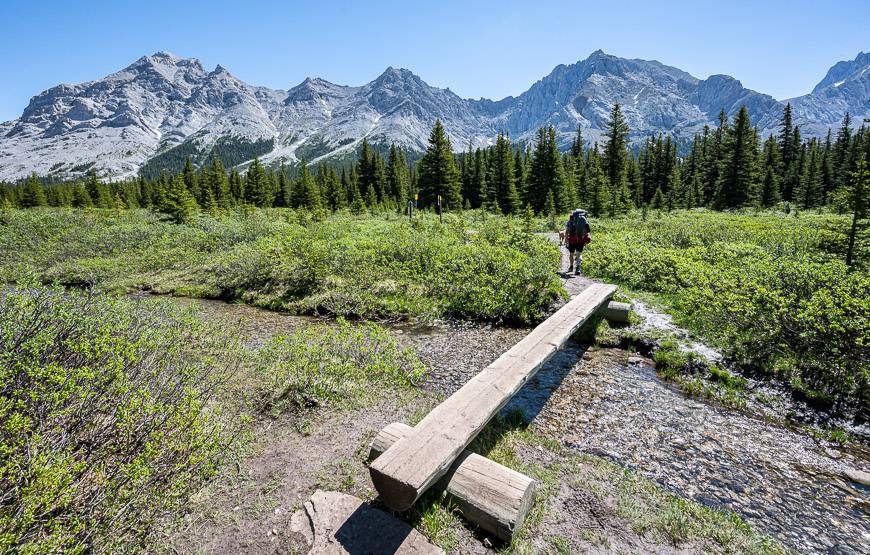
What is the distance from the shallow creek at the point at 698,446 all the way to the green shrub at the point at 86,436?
4097mm

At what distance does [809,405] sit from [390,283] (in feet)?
34.6

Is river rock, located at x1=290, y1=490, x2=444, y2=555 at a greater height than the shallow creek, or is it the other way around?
river rock, located at x1=290, y1=490, x2=444, y2=555

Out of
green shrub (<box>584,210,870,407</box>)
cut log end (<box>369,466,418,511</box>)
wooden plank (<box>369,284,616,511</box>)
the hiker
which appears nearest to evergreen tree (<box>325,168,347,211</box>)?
the hiker

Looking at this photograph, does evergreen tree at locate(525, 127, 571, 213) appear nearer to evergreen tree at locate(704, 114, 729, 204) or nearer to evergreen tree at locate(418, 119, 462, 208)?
evergreen tree at locate(418, 119, 462, 208)

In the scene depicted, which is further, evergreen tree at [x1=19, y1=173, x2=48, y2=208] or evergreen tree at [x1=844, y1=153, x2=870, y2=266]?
evergreen tree at [x1=19, y1=173, x2=48, y2=208]

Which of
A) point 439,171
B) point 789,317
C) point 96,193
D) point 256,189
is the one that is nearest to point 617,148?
point 439,171

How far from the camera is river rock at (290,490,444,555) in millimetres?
3283

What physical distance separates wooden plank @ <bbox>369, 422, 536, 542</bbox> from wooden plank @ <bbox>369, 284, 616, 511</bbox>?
1.13 ft

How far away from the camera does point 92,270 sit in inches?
684

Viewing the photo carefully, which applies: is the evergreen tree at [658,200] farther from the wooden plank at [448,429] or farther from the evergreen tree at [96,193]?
the evergreen tree at [96,193]

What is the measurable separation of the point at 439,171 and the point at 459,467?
1728 inches

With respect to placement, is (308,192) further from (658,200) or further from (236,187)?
(658,200)

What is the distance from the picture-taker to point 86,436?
368cm

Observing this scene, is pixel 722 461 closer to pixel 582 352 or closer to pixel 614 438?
pixel 614 438
